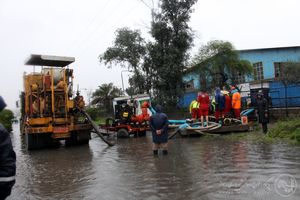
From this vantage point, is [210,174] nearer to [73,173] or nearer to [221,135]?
[73,173]

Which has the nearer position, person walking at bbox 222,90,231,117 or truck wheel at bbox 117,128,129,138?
person walking at bbox 222,90,231,117

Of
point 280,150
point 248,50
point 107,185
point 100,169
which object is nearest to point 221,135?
point 280,150

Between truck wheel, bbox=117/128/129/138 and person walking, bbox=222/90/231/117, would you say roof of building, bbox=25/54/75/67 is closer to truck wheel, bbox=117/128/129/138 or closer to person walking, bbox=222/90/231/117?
truck wheel, bbox=117/128/129/138

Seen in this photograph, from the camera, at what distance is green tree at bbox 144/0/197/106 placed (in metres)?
27.4

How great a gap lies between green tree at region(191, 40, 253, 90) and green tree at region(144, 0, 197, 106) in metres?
2.57

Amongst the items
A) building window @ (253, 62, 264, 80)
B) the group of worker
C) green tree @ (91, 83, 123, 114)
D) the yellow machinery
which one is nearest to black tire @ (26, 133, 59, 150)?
the yellow machinery

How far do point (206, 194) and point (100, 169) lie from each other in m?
4.13

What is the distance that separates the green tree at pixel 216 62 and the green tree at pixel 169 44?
8.42ft

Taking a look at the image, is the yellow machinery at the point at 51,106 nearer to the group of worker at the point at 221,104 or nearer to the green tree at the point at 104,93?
the group of worker at the point at 221,104

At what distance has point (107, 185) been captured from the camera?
310 inches

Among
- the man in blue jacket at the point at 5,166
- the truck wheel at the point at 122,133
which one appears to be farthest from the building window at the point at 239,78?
the man in blue jacket at the point at 5,166

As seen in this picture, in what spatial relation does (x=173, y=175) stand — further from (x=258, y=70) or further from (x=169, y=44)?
(x=258, y=70)

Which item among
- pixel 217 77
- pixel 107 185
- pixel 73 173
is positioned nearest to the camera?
pixel 107 185

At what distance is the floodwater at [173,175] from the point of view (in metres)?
6.73
